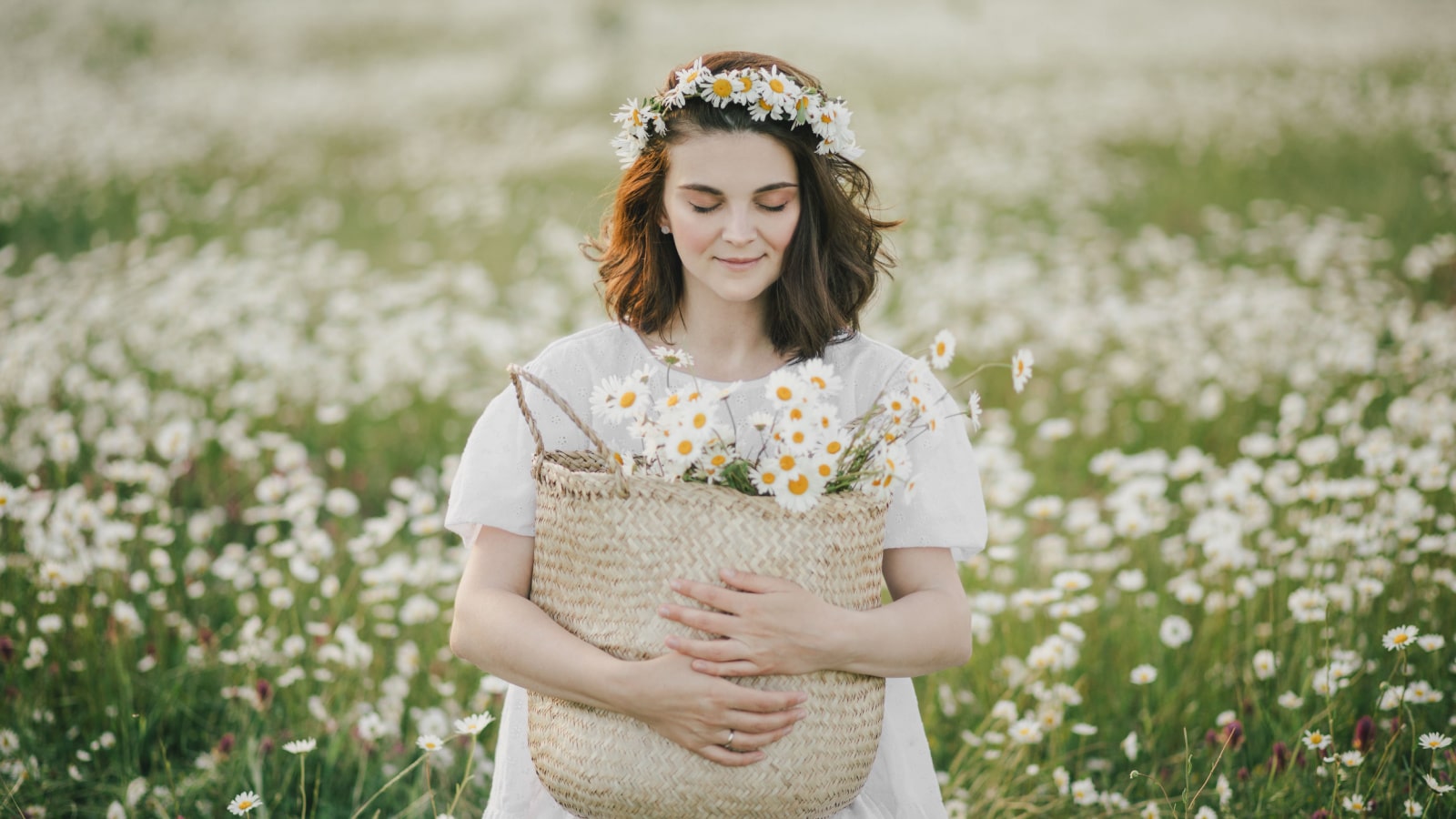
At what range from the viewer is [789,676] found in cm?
173

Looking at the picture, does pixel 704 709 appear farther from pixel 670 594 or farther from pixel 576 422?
pixel 576 422

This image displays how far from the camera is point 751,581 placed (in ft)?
5.43

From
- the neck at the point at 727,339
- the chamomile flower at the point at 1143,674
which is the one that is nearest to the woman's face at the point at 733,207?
the neck at the point at 727,339

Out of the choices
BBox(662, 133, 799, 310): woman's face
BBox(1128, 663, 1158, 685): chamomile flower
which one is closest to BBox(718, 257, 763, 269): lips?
BBox(662, 133, 799, 310): woman's face

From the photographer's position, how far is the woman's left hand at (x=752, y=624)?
1648 millimetres

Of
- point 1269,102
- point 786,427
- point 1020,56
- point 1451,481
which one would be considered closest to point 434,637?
point 786,427

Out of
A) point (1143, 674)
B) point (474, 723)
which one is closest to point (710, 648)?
point (474, 723)

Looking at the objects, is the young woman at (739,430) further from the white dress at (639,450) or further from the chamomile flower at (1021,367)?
the chamomile flower at (1021,367)

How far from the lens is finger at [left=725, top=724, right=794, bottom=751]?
5.52 feet

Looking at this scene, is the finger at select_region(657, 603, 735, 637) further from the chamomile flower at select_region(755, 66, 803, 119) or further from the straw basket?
the chamomile flower at select_region(755, 66, 803, 119)

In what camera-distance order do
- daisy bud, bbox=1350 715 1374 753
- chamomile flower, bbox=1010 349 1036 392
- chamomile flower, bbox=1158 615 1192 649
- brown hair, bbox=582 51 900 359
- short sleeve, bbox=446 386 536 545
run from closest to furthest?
chamomile flower, bbox=1010 349 1036 392
short sleeve, bbox=446 386 536 545
brown hair, bbox=582 51 900 359
daisy bud, bbox=1350 715 1374 753
chamomile flower, bbox=1158 615 1192 649

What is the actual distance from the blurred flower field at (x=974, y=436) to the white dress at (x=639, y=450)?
16 centimetres

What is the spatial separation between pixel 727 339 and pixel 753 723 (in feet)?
2.62

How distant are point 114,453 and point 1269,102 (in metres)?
10.2
